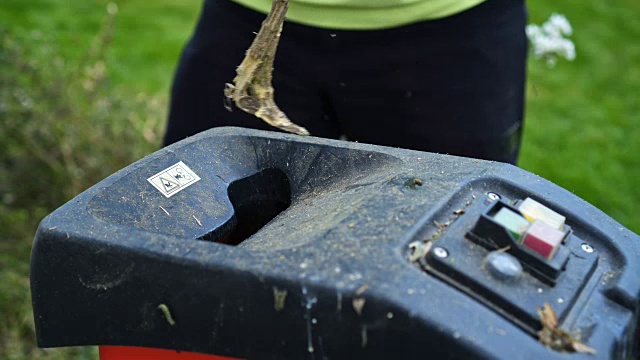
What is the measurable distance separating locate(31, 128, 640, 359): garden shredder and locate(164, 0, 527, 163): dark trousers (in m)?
0.46

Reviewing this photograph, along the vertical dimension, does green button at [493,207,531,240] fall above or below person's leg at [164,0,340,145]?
above

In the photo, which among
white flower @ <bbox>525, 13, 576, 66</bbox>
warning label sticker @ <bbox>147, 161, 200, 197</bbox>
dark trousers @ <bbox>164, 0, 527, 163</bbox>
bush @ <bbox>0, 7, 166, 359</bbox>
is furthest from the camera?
bush @ <bbox>0, 7, 166, 359</bbox>

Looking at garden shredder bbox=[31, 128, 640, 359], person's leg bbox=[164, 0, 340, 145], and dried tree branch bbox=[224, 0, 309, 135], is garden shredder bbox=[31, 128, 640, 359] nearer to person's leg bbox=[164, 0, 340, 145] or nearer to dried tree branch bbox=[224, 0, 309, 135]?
dried tree branch bbox=[224, 0, 309, 135]

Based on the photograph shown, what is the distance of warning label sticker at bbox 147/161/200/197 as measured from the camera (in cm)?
116

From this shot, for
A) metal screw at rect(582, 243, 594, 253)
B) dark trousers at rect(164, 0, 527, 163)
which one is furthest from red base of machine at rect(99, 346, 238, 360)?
dark trousers at rect(164, 0, 527, 163)

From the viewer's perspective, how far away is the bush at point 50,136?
264 centimetres

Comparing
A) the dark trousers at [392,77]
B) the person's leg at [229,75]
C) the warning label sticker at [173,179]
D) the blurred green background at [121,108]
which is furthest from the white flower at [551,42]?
the warning label sticker at [173,179]

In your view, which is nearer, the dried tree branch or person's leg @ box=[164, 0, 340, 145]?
the dried tree branch

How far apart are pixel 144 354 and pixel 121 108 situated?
192 cm

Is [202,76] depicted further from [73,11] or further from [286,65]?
[73,11]

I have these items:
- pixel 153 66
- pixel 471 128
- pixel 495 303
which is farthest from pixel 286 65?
pixel 153 66

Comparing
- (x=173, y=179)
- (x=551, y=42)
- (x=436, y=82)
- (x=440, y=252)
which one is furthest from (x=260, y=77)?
(x=551, y=42)

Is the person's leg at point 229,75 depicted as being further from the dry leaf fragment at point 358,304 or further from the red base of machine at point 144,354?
the dry leaf fragment at point 358,304

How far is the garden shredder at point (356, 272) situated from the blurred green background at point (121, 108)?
1.30 meters
